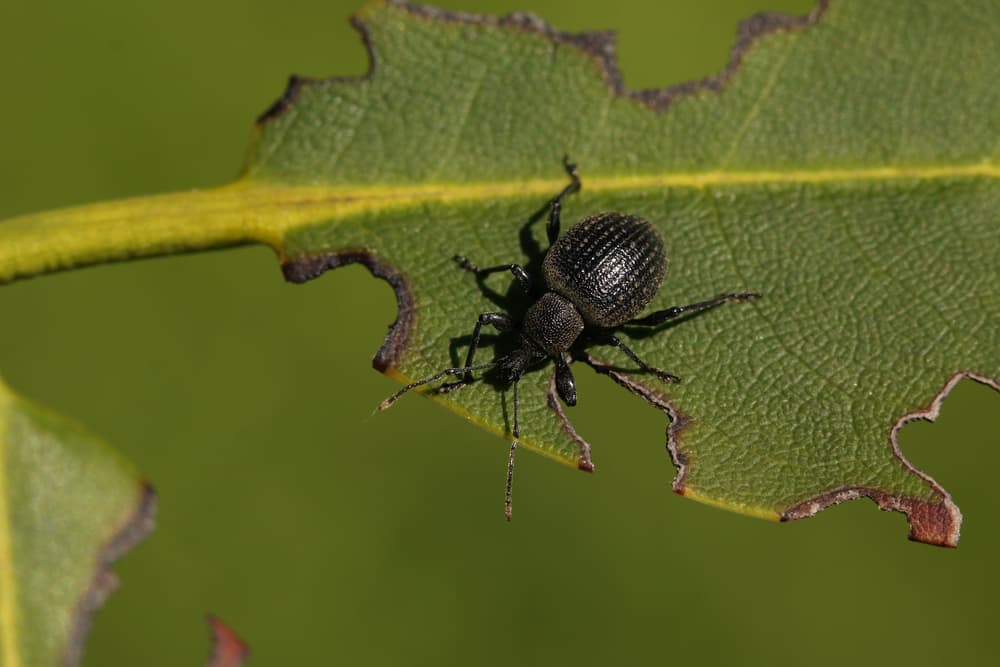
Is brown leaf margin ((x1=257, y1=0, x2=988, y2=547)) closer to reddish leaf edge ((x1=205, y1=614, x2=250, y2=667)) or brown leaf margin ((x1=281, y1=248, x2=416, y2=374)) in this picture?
brown leaf margin ((x1=281, y1=248, x2=416, y2=374))

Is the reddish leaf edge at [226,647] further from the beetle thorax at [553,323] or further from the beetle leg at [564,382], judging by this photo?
the beetle thorax at [553,323]

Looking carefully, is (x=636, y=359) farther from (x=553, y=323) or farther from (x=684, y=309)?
(x=553, y=323)

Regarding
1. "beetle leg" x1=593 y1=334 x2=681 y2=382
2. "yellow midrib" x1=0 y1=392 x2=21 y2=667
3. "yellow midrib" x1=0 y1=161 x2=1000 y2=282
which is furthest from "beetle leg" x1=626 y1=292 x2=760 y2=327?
"yellow midrib" x1=0 y1=392 x2=21 y2=667

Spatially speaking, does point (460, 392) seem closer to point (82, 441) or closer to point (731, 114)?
point (82, 441)

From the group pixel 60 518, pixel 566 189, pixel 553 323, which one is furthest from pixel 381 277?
pixel 60 518

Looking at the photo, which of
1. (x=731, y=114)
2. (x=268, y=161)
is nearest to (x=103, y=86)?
(x=268, y=161)

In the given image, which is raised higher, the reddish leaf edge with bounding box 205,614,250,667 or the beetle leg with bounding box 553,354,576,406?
the beetle leg with bounding box 553,354,576,406
